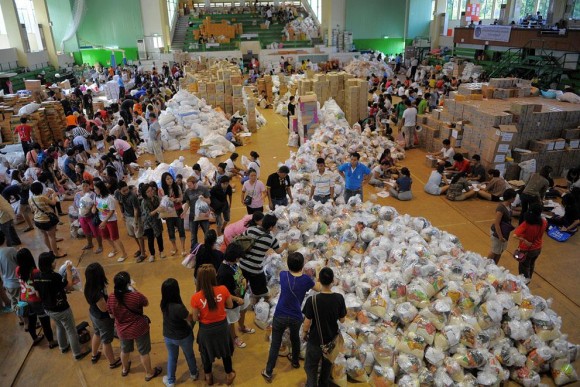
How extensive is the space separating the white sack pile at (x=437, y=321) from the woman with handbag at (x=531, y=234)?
0.50 metres

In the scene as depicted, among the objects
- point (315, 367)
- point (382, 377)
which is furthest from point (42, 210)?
point (382, 377)

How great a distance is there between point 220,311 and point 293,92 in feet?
44.4

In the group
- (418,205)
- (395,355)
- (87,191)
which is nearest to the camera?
(395,355)

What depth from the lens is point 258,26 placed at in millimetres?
32500

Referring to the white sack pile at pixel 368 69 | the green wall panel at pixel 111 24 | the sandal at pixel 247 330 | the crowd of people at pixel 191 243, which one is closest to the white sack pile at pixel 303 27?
the white sack pile at pixel 368 69

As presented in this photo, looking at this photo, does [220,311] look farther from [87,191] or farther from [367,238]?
[87,191]

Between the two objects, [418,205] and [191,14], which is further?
[191,14]

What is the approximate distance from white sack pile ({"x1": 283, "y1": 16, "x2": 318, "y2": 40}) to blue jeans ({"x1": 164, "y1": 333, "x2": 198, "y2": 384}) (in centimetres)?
3024

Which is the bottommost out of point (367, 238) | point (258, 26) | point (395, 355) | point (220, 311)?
point (395, 355)

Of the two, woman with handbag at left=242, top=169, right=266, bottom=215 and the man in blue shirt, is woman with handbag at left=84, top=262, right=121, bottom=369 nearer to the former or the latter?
woman with handbag at left=242, top=169, right=266, bottom=215

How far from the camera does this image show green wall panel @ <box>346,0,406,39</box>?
31.2 m

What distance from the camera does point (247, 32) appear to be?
31922 mm

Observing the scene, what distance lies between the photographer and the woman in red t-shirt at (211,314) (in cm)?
346

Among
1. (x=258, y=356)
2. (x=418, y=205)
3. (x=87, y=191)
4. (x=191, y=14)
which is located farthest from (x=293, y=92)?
(x=191, y=14)
